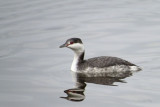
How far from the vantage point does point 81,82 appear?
61.8 feet

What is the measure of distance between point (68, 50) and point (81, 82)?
4701mm

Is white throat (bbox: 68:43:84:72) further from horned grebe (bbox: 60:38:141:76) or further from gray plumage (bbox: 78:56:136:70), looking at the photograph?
gray plumage (bbox: 78:56:136:70)

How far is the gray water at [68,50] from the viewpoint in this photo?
16.8 m

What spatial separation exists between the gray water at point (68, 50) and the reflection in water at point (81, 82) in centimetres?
16

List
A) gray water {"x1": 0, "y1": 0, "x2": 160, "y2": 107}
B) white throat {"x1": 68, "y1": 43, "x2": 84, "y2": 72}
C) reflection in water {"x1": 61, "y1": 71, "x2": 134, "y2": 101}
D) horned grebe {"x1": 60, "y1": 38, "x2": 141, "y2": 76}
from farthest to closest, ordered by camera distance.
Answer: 1. white throat {"x1": 68, "y1": 43, "x2": 84, "y2": 72}
2. horned grebe {"x1": 60, "y1": 38, "x2": 141, "y2": 76}
3. reflection in water {"x1": 61, "y1": 71, "x2": 134, "y2": 101}
4. gray water {"x1": 0, "y1": 0, "x2": 160, "y2": 107}

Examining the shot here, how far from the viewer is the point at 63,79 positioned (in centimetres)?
1892

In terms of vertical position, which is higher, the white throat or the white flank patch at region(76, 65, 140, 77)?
the white throat

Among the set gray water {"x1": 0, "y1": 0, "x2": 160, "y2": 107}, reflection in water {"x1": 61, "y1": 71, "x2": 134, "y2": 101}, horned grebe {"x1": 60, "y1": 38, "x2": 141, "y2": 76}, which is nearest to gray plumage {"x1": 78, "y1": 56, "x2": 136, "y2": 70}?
horned grebe {"x1": 60, "y1": 38, "x2": 141, "y2": 76}

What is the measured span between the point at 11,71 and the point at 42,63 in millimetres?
1384

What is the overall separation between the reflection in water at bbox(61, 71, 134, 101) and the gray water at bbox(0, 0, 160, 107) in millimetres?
159

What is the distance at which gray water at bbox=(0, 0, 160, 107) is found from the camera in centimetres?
1684

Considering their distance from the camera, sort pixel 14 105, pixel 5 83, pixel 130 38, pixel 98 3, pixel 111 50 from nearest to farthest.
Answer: pixel 14 105 < pixel 5 83 < pixel 111 50 < pixel 130 38 < pixel 98 3

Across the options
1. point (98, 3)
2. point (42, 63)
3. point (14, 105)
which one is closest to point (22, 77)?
point (42, 63)

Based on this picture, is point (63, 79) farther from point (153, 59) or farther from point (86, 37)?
point (86, 37)
